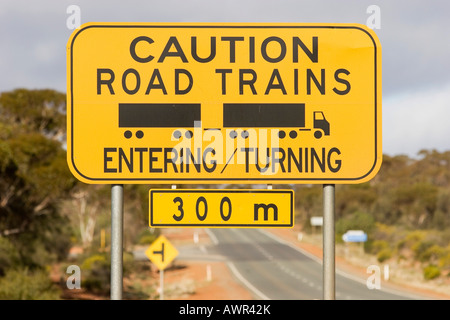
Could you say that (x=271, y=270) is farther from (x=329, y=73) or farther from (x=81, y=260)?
(x=329, y=73)

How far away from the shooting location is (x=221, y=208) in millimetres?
4957

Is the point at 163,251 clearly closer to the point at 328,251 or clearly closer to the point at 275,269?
the point at 328,251

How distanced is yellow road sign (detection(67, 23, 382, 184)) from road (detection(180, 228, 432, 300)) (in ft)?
86.4

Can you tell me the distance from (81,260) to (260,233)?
5232 centimetres

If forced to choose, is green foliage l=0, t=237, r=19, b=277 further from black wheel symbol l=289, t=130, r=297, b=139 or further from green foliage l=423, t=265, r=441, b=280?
black wheel symbol l=289, t=130, r=297, b=139

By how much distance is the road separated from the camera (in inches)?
1357

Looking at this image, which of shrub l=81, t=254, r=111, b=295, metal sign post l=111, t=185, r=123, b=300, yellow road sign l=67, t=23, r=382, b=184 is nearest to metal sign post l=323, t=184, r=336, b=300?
yellow road sign l=67, t=23, r=382, b=184

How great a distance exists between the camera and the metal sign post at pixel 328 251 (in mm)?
4801

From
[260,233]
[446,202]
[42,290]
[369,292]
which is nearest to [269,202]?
[42,290]

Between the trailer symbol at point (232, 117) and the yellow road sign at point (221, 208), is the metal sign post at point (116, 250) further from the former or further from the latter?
the trailer symbol at point (232, 117)

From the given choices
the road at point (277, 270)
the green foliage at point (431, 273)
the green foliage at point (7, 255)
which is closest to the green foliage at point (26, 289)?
the green foliage at point (7, 255)

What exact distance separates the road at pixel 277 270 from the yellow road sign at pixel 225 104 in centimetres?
2634

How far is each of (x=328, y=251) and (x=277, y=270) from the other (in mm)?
43300

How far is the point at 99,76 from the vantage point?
509 centimetres
